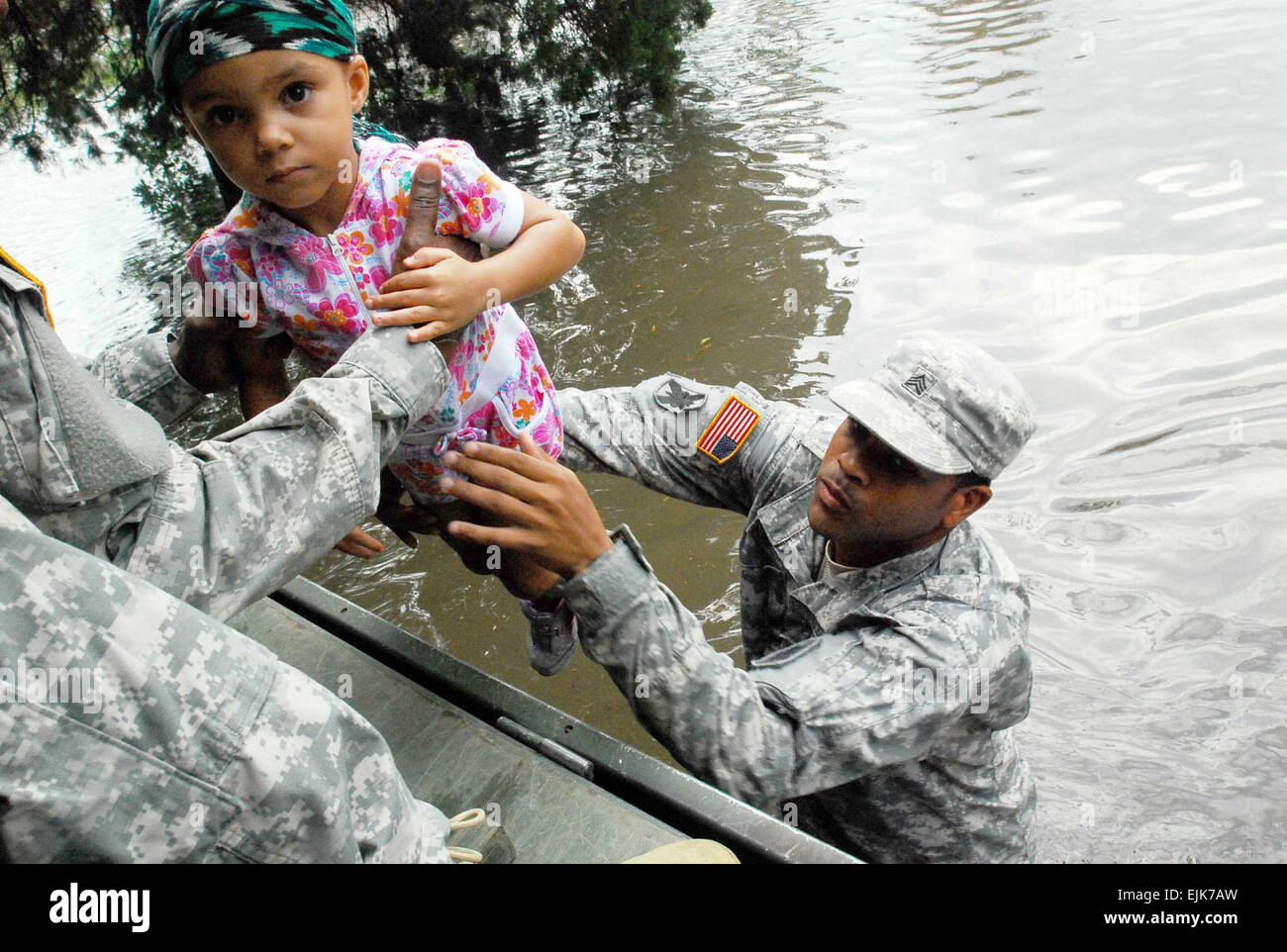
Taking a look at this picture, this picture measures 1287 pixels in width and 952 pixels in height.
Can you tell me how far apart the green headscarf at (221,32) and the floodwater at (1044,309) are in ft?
8.04

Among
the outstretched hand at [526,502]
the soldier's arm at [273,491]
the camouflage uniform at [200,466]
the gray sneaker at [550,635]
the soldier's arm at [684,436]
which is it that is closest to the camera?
the camouflage uniform at [200,466]

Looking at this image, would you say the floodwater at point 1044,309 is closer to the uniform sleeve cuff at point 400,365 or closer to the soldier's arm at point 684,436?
the soldier's arm at point 684,436

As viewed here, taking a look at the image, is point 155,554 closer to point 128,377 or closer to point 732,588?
point 128,377

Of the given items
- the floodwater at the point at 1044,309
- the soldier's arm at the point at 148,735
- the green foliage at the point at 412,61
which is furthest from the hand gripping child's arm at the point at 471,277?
the green foliage at the point at 412,61

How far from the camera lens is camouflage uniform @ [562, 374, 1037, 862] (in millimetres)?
1800

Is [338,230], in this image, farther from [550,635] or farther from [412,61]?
[412,61]

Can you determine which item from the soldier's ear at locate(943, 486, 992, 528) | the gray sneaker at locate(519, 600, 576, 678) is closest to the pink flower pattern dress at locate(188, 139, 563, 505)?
the gray sneaker at locate(519, 600, 576, 678)

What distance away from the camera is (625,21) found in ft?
24.9

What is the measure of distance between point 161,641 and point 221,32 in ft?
3.43

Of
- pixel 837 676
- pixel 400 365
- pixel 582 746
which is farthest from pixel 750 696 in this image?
pixel 400 365

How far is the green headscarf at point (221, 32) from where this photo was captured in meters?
1.52

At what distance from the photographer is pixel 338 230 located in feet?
6.10

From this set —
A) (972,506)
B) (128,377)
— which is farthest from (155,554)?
(972,506)
